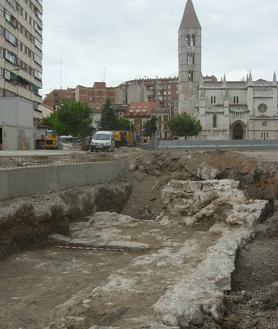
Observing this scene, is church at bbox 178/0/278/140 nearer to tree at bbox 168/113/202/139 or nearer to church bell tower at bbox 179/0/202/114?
church bell tower at bbox 179/0/202/114

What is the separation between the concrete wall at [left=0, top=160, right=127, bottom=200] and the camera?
1616 cm

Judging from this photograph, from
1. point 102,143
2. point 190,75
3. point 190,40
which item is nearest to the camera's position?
point 102,143

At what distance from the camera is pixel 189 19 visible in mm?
112688

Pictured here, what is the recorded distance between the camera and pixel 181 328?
819cm

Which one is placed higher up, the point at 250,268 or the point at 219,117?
the point at 219,117

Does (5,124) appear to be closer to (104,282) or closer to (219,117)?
(104,282)

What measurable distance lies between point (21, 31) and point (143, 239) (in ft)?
159

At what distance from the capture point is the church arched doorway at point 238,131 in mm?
94812

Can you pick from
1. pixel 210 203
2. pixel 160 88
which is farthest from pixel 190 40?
pixel 210 203

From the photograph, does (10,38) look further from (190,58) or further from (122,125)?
(190,58)

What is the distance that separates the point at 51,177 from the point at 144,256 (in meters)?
6.78

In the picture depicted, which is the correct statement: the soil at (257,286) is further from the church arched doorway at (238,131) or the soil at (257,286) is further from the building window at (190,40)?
the building window at (190,40)

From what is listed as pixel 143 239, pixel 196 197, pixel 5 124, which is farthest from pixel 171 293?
pixel 5 124

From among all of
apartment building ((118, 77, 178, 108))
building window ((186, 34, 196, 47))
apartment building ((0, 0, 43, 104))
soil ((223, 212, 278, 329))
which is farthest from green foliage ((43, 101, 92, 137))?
apartment building ((118, 77, 178, 108))
